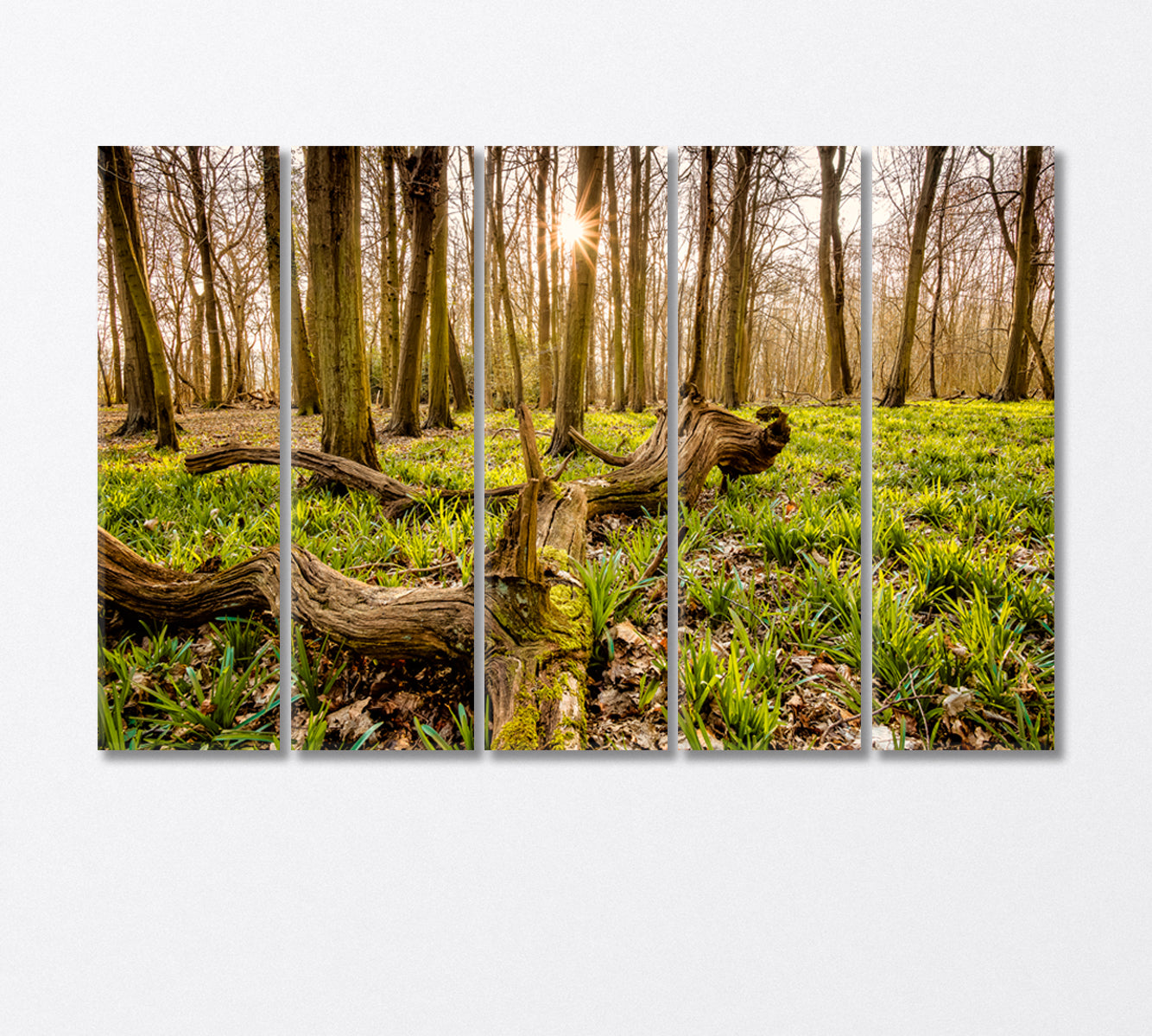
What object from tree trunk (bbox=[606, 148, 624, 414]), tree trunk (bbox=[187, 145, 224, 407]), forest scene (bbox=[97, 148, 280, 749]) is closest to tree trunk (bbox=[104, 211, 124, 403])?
forest scene (bbox=[97, 148, 280, 749])

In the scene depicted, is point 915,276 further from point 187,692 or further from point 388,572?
point 187,692

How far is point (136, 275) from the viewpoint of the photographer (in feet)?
6.73

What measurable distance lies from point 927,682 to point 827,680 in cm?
32

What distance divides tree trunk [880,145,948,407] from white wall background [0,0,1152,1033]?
0.15m

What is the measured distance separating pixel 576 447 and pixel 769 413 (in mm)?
676

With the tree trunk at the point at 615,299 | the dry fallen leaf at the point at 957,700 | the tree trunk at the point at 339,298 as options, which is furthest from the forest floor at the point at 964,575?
the tree trunk at the point at 339,298

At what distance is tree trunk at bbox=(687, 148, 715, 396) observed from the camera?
2.07 meters

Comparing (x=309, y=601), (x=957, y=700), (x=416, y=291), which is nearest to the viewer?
(x=957, y=700)

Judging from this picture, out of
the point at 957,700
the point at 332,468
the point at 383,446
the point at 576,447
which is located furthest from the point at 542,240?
the point at 957,700

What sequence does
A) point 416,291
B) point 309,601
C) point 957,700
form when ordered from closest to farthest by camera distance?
point 957,700
point 309,601
point 416,291

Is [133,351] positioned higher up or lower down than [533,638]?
higher up

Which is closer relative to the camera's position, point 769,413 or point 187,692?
point 187,692

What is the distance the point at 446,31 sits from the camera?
2076mm

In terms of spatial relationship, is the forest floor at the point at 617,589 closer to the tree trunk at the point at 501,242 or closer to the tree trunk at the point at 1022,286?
the tree trunk at the point at 501,242
